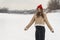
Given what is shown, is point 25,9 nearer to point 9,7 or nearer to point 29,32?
point 9,7

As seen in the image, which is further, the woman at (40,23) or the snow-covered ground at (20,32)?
the snow-covered ground at (20,32)

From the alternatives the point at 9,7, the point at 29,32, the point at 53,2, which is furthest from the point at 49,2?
the point at 29,32

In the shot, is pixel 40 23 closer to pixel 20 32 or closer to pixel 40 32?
pixel 40 32

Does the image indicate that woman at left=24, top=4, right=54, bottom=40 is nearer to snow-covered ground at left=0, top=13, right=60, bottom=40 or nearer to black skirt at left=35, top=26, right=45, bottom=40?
black skirt at left=35, top=26, right=45, bottom=40

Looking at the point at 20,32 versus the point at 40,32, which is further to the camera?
the point at 20,32

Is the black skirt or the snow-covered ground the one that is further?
the snow-covered ground

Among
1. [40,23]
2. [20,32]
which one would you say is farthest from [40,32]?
[20,32]

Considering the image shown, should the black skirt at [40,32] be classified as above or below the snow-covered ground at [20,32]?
below

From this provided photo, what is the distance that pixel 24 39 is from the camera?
4.11m

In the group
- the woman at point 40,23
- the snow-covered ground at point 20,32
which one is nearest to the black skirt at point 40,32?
the woman at point 40,23

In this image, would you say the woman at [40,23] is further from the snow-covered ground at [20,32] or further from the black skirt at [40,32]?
the snow-covered ground at [20,32]

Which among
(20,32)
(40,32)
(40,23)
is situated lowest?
(40,32)

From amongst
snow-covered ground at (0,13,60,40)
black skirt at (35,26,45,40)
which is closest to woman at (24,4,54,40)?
black skirt at (35,26,45,40)

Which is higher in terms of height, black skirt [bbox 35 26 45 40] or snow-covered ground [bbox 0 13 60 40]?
snow-covered ground [bbox 0 13 60 40]
